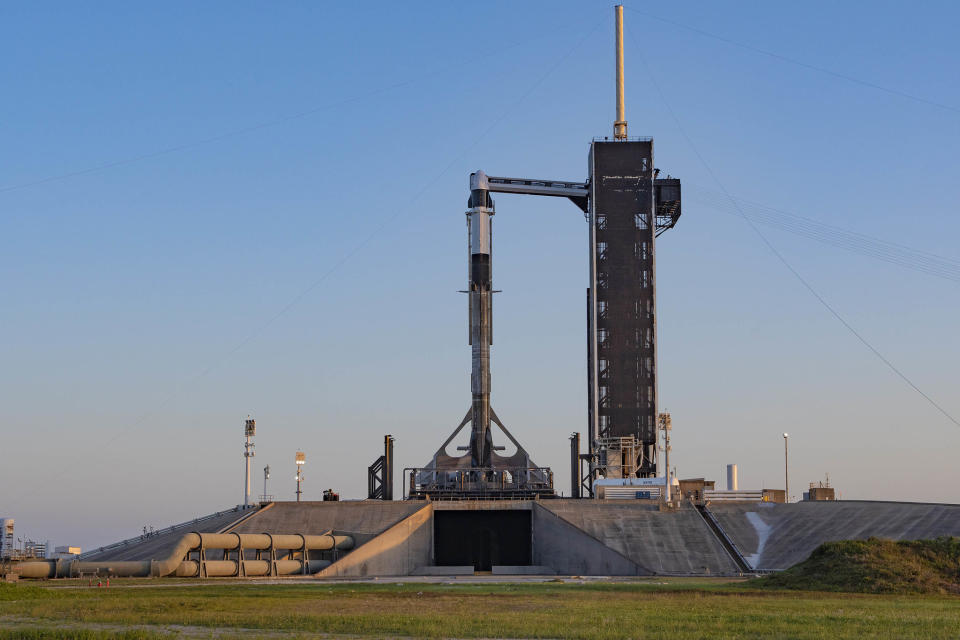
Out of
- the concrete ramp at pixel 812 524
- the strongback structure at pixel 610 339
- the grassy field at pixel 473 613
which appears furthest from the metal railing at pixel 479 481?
the grassy field at pixel 473 613

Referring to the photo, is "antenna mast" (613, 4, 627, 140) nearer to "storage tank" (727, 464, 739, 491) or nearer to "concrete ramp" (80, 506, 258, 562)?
"storage tank" (727, 464, 739, 491)

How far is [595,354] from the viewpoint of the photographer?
9100cm

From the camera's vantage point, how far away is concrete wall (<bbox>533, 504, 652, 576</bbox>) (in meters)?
64.1

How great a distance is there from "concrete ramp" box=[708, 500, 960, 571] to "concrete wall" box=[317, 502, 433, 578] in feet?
61.5

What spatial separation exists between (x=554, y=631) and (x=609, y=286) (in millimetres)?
66240

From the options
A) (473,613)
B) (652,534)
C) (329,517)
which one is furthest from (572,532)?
(473,613)

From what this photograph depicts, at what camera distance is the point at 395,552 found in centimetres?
6844

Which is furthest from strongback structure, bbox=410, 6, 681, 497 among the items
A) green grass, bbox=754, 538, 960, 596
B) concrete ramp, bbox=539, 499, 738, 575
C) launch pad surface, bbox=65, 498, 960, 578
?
green grass, bbox=754, 538, 960, 596

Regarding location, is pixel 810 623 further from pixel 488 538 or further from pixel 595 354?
pixel 595 354

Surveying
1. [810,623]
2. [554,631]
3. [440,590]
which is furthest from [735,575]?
[554,631]

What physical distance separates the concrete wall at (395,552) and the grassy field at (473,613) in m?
17.7

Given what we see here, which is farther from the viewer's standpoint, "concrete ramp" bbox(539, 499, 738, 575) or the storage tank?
the storage tank

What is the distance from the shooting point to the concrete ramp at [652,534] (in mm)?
62750

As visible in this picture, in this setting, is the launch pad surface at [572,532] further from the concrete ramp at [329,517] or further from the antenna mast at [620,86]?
the antenna mast at [620,86]
